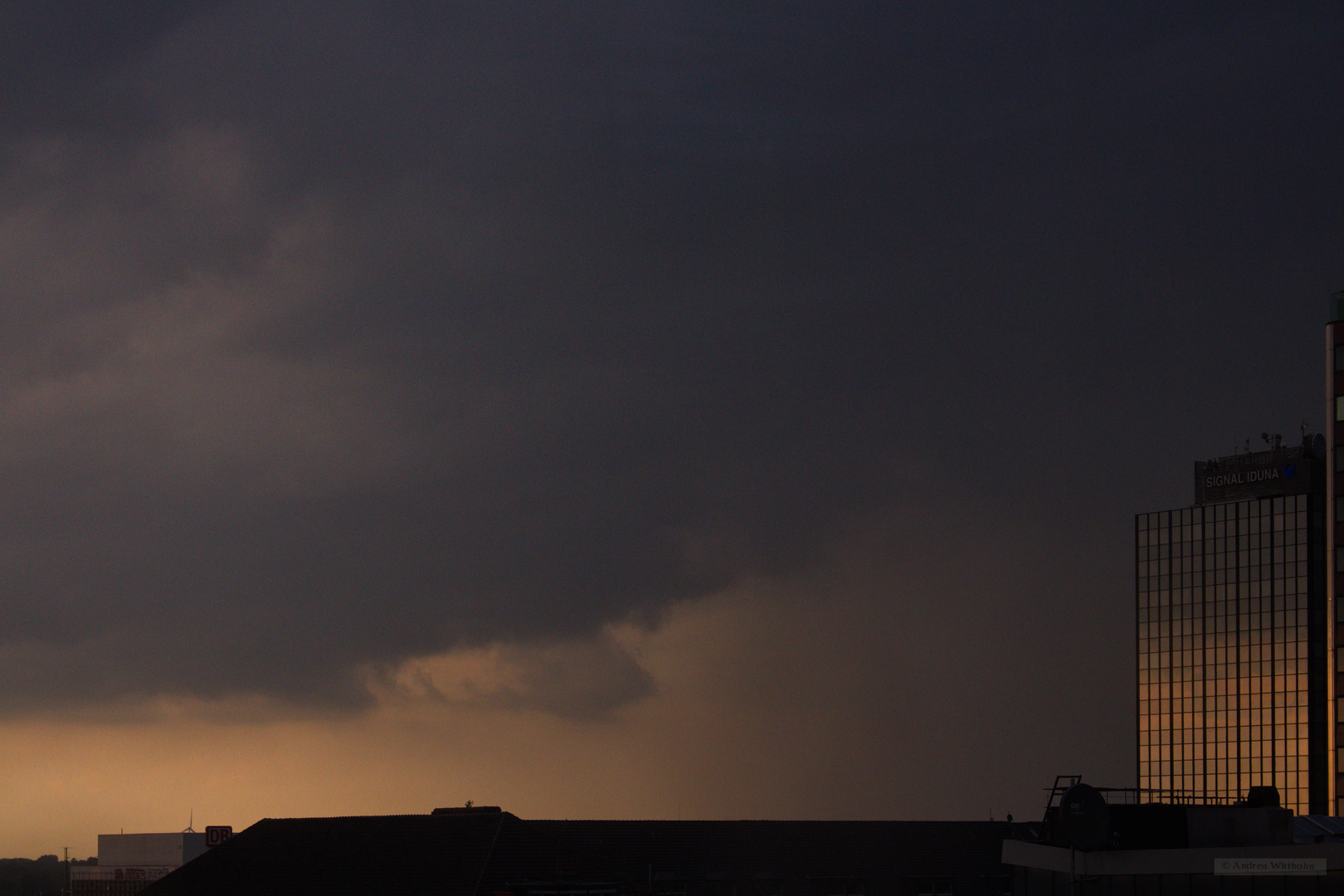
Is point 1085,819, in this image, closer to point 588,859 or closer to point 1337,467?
point 588,859

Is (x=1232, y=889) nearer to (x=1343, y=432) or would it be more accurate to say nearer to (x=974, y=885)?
(x=974, y=885)

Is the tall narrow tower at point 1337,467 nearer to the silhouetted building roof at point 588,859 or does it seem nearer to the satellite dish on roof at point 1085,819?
the silhouetted building roof at point 588,859

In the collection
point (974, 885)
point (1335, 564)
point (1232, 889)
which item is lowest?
point (974, 885)

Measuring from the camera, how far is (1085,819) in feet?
153

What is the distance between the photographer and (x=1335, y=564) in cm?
13238

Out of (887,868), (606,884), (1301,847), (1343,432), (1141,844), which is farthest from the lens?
(1343,432)

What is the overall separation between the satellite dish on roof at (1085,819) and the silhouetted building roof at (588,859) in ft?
206

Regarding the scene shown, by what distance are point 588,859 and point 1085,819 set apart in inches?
2746

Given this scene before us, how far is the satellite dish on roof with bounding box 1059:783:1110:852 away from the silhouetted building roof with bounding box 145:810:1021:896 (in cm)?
6282

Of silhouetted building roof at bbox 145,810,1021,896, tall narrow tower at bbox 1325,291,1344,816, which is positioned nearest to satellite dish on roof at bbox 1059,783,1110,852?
silhouetted building roof at bbox 145,810,1021,896

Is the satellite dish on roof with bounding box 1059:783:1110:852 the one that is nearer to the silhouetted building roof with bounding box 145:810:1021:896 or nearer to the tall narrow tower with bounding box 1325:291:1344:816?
the silhouetted building roof with bounding box 145:810:1021:896

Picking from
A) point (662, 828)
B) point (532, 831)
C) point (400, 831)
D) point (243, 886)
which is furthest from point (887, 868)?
point (243, 886)

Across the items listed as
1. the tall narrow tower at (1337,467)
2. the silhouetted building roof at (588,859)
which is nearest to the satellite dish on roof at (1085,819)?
the silhouetted building roof at (588,859)

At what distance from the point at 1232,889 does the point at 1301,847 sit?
2.12 m
